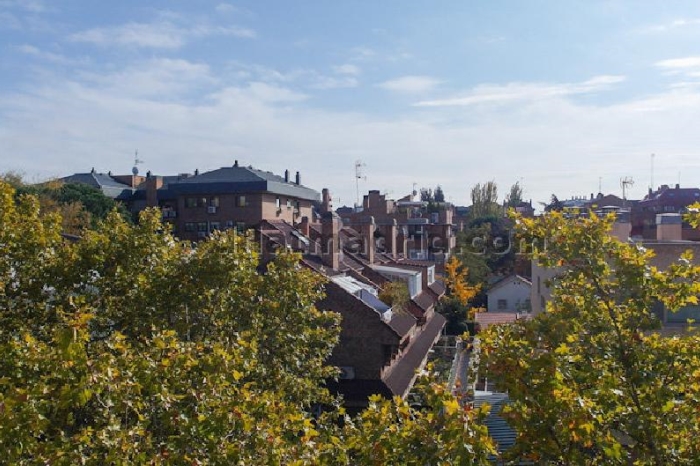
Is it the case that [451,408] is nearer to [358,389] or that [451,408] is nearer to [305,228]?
[358,389]

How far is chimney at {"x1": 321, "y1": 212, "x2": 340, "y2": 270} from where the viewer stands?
28.6m

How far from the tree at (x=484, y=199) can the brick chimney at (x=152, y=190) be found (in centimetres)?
4987

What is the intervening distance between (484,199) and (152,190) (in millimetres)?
58006

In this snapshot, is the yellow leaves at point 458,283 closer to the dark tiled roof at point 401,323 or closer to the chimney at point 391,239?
the chimney at point 391,239

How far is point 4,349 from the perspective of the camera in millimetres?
7070

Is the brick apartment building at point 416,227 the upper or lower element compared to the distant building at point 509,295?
upper

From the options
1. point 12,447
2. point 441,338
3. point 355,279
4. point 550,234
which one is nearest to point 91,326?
point 12,447

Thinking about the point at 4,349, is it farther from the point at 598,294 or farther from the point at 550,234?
the point at 598,294

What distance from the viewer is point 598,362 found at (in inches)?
273

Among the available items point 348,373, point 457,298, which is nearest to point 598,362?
point 348,373

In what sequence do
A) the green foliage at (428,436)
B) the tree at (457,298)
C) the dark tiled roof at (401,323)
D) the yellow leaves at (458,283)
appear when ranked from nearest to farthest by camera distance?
the green foliage at (428,436) < the dark tiled roof at (401,323) < the tree at (457,298) < the yellow leaves at (458,283)

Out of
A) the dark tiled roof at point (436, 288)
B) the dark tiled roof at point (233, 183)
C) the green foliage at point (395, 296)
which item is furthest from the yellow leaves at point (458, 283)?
the green foliage at point (395, 296)

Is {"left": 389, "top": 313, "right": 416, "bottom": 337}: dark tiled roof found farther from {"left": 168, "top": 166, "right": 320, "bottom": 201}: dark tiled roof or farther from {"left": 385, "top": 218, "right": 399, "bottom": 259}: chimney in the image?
{"left": 168, "top": 166, "right": 320, "bottom": 201}: dark tiled roof

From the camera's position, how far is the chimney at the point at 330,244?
28608mm
